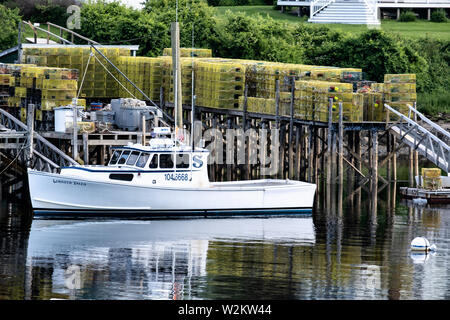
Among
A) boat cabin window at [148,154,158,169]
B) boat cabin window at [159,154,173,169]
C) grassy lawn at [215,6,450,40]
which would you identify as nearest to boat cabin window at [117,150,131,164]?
boat cabin window at [148,154,158,169]

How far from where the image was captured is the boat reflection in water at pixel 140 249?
40.0 metres

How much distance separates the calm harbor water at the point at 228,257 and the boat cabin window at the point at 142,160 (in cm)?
217

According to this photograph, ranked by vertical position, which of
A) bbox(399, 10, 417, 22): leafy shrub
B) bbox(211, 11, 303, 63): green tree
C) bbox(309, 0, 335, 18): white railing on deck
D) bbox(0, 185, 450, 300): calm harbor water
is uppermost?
bbox(309, 0, 335, 18): white railing on deck

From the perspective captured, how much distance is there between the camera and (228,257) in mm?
44500

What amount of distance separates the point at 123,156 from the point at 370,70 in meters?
33.9

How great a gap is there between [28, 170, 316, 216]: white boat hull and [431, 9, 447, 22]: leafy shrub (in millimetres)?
52663

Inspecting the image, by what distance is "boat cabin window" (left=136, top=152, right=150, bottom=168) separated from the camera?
168 feet

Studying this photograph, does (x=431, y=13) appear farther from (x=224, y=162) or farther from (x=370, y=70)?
(x=224, y=162)

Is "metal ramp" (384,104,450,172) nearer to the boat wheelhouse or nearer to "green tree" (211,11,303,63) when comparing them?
the boat wheelhouse

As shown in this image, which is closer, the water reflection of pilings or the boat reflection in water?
the water reflection of pilings

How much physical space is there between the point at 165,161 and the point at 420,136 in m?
13.8

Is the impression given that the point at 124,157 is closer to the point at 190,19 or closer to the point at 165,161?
the point at 165,161
